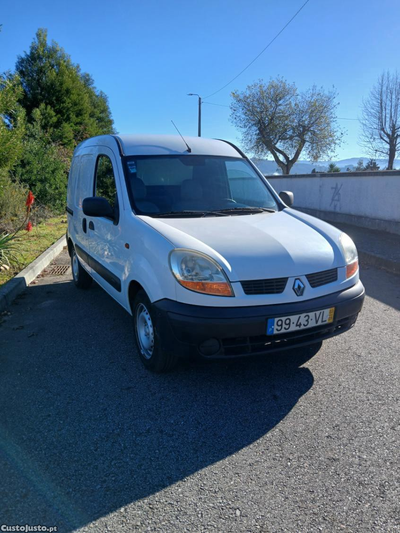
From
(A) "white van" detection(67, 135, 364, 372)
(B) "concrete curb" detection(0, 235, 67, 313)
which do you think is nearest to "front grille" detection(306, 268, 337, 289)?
(A) "white van" detection(67, 135, 364, 372)

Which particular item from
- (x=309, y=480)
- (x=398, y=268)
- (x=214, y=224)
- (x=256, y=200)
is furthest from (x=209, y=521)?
(x=398, y=268)

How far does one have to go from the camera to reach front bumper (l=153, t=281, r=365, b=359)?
272 centimetres

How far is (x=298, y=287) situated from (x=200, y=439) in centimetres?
125

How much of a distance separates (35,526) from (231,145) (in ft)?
13.4

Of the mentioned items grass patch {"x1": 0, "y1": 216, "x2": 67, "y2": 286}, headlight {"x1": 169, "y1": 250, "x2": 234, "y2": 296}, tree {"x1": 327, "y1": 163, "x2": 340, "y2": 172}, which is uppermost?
headlight {"x1": 169, "y1": 250, "x2": 234, "y2": 296}

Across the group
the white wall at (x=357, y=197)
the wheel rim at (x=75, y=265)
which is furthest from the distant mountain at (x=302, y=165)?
the wheel rim at (x=75, y=265)

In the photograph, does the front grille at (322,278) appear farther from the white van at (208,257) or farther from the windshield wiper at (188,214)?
the windshield wiper at (188,214)

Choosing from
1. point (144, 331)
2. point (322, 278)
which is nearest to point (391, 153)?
point (322, 278)

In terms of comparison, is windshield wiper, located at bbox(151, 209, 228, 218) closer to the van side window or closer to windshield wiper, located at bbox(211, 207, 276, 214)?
windshield wiper, located at bbox(211, 207, 276, 214)

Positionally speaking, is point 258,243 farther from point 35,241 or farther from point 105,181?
point 35,241

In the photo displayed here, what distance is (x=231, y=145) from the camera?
4762 mm

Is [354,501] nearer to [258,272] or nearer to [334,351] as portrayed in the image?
[258,272]

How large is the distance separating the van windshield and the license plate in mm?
1312

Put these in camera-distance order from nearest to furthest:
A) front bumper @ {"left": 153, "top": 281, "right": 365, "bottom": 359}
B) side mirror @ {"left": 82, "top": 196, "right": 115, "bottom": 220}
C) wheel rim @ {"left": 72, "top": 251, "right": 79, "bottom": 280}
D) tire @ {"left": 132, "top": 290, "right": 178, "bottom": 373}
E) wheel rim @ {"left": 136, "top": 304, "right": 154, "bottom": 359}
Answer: front bumper @ {"left": 153, "top": 281, "right": 365, "bottom": 359} < tire @ {"left": 132, "top": 290, "right": 178, "bottom": 373} < wheel rim @ {"left": 136, "top": 304, "right": 154, "bottom": 359} < side mirror @ {"left": 82, "top": 196, "right": 115, "bottom": 220} < wheel rim @ {"left": 72, "top": 251, "right": 79, "bottom": 280}
